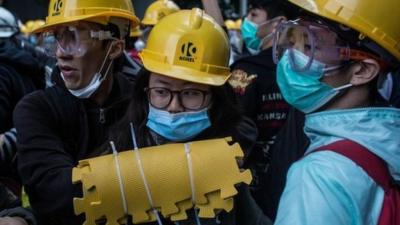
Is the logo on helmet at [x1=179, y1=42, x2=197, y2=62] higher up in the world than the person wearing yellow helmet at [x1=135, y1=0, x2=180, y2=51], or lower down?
lower down

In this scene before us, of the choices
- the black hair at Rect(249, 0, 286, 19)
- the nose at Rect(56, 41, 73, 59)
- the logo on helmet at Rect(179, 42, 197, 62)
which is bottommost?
the nose at Rect(56, 41, 73, 59)

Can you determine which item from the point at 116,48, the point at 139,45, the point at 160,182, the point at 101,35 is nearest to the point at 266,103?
the point at 116,48

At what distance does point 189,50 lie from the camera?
229 cm

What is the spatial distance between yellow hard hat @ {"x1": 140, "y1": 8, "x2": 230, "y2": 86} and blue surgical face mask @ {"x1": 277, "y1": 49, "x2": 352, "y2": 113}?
344mm

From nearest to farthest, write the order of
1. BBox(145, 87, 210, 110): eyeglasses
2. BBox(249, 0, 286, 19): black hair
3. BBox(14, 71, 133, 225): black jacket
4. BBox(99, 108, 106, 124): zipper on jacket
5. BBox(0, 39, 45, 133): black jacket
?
BBox(14, 71, 133, 225): black jacket
BBox(145, 87, 210, 110): eyeglasses
BBox(99, 108, 106, 124): zipper on jacket
BBox(0, 39, 45, 133): black jacket
BBox(249, 0, 286, 19): black hair

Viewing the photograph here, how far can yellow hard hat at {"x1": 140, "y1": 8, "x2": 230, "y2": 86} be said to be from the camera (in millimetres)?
2270

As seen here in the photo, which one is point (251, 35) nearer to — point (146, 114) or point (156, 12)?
point (156, 12)

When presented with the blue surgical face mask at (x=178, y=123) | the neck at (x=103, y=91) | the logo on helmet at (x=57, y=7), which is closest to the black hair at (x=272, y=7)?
the neck at (x=103, y=91)

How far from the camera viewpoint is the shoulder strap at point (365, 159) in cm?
160

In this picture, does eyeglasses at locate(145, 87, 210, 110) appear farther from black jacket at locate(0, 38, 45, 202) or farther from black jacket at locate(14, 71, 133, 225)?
black jacket at locate(0, 38, 45, 202)

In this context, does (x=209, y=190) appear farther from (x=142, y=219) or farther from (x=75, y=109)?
(x=75, y=109)

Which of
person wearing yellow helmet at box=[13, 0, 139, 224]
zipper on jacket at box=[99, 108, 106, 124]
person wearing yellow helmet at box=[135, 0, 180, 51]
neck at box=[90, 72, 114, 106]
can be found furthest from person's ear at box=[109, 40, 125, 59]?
person wearing yellow helmet at box=[135, 0, 180, 51]

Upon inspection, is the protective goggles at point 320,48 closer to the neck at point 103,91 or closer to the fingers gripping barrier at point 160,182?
the fingers gripping barrier at point 160,182

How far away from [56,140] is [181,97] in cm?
53
